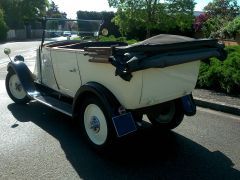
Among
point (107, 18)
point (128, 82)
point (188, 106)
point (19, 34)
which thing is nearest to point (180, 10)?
point (188, 106)

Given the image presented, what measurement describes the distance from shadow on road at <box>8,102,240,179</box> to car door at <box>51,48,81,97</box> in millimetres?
634

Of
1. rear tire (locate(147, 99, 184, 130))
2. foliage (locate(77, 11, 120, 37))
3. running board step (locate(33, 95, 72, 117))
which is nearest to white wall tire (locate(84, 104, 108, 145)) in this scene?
running board step (locate(33, 95, 72, 117))

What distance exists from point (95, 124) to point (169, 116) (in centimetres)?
124

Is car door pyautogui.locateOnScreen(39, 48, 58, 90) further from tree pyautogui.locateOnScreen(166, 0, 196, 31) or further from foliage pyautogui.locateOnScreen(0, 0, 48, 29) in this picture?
foliage pyautogui.locateOnScreen(0, 0, 48, 29)

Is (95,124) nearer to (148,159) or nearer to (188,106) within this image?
(148,159)

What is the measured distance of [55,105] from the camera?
522 centimetres

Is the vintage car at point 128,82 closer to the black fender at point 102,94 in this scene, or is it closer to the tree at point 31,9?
the black fender at point 102,94

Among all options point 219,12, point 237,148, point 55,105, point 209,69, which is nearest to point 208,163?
point 237,148

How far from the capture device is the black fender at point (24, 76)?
19.8 feet

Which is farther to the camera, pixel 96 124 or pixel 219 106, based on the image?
pixel 219 106

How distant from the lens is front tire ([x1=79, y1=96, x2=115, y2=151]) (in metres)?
4.12

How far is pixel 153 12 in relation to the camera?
14.1m

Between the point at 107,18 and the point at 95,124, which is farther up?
the point at 107,18

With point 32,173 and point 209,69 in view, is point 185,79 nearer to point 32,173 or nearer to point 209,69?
point 32,173
